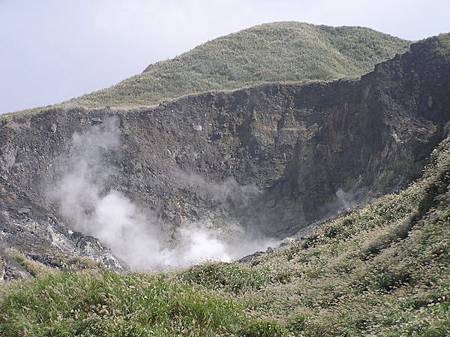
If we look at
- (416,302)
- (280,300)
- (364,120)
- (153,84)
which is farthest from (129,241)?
(416,302)

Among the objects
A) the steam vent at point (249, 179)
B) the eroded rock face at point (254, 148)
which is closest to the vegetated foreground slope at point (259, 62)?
the steam vent at point (249, 179)

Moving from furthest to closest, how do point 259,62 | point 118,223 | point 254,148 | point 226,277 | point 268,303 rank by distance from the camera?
point 259,62 < point 254,148 < point 118,223 < point 226,277 < point 268,303

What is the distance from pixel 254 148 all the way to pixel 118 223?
16294 millimetres

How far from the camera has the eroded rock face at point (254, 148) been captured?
42.0 meters


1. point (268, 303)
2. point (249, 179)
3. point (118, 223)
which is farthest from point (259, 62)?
point (268, 303)

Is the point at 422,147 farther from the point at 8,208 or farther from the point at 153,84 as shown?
the point at 153,84

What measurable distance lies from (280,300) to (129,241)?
32958 mm

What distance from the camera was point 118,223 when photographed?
4322cm

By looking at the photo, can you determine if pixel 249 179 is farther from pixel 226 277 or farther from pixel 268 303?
pixel 268 303

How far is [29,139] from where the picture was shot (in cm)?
4769

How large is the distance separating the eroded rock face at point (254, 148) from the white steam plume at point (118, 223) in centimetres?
83

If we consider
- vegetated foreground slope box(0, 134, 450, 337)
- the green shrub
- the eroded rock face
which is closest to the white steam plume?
the eroded rock face

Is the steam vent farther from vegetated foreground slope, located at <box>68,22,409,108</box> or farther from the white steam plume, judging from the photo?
vegetated foreground slope, located at <box>68,22,409,108</box>

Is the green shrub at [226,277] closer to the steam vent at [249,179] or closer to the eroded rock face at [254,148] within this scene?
the steam vent at [249,179]
